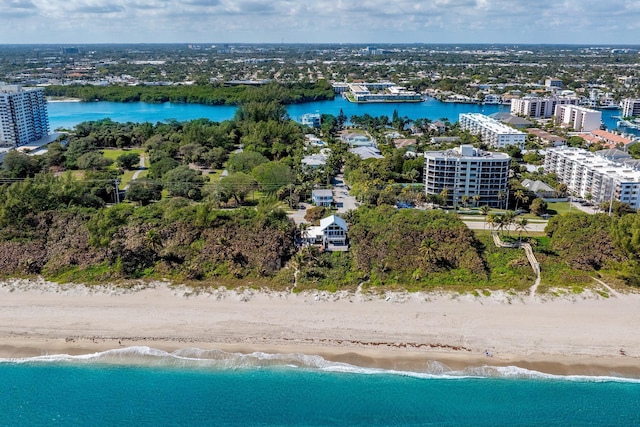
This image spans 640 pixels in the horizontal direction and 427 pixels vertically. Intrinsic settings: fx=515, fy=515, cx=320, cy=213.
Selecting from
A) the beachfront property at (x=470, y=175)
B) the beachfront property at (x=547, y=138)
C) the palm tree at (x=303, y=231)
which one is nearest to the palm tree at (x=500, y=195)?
the beachfront property at (x=470, y=175)

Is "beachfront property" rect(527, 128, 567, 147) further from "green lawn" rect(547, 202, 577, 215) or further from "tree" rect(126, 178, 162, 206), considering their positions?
"tree" rect(126, 178, 162, 206)

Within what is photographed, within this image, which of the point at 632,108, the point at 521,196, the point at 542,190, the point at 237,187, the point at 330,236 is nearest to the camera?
the point at 330,236

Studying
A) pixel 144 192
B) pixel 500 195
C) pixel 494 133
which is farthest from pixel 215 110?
pixel 500 195

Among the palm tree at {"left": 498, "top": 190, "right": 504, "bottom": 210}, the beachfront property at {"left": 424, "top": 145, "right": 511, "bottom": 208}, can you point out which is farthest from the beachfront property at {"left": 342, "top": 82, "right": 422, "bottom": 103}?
the palm tree at {"left": 498, "top": 190, "right": 504, "bottom": 210}

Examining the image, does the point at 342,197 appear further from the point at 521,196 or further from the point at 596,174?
the point at 596,174

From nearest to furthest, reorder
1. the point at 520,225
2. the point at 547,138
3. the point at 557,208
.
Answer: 1. the point at 520,225
2. the point at 557,208
3. the point at 547,138

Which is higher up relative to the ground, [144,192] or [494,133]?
[494,133]
